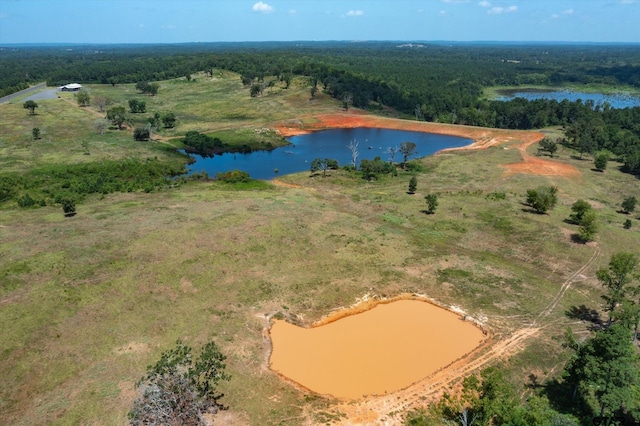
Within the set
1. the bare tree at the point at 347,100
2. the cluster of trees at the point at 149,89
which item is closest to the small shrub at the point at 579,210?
the bare tree at the point at 347,100

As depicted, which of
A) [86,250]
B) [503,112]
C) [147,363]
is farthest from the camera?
[503,112]

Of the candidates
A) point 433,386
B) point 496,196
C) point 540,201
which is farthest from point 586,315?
point 496,196

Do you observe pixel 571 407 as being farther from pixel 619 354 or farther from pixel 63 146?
pixel 63 146

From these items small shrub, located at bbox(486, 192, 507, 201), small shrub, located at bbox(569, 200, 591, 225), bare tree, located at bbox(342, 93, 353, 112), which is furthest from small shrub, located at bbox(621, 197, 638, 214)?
bare tree, located at bbox(342, 93, 353, 112)

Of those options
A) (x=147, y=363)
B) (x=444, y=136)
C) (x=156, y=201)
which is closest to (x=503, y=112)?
(x=444, y=136)

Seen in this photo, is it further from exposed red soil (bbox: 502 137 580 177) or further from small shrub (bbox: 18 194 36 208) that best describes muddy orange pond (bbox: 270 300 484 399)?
exposed red soil (bbox: 502 137 580 177)

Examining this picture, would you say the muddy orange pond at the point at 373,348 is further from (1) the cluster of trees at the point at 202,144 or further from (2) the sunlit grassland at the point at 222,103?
(2) the sunlit grassland at the point at 222,103
